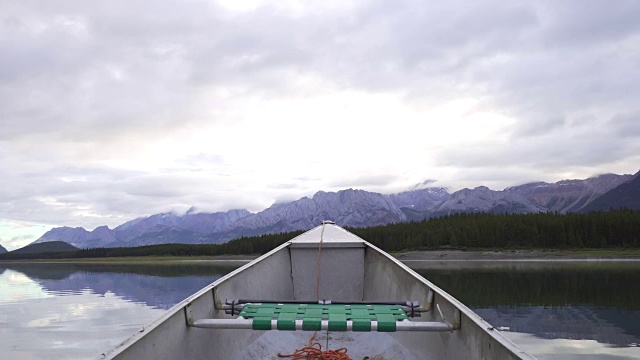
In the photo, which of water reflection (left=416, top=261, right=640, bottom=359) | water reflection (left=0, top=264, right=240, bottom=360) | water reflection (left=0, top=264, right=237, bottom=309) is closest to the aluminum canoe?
water reflection (left=0, top=264, right=240, bottom=360)

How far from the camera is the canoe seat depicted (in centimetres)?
446

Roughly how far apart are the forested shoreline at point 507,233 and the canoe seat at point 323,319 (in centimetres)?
8899

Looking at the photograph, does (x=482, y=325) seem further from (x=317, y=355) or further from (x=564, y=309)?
(x=564, y=309)

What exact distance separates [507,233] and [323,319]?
9338cm

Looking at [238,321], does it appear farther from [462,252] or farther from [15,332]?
[462,252]

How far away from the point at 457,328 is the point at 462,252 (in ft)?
283

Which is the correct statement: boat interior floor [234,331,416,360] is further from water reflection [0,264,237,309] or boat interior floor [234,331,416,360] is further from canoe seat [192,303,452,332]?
water reflection [0,264,237,309]

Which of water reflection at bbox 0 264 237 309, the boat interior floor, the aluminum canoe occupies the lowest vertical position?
water reflection at bbox 0 264 237 309

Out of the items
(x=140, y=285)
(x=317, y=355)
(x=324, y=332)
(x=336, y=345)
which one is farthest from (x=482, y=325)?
(x=140, y=285)

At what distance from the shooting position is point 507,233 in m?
90.4

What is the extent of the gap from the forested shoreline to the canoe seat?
292ft


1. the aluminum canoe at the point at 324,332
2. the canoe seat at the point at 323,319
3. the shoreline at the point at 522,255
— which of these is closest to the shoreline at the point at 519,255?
the shoreline at the point at 522,255

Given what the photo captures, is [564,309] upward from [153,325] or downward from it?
downward

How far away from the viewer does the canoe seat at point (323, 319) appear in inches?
176
